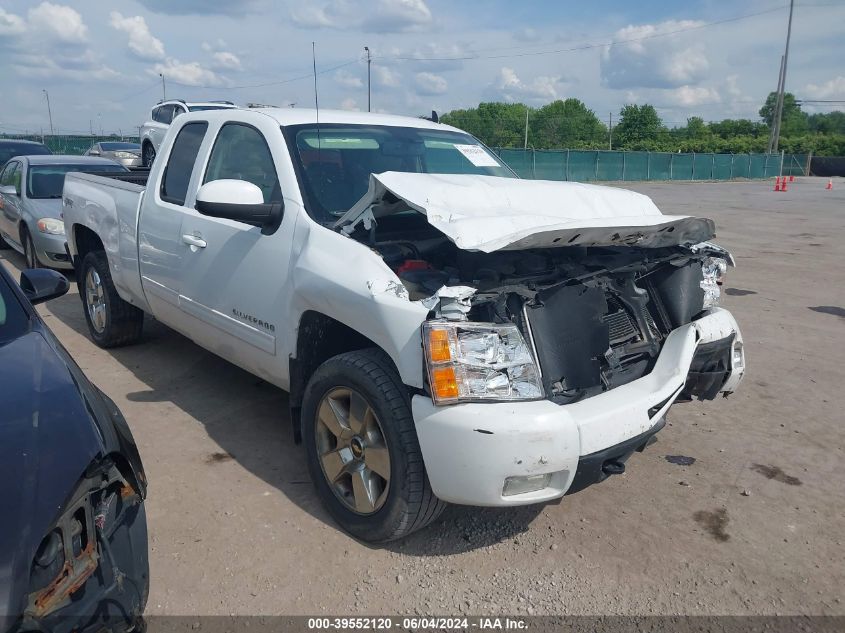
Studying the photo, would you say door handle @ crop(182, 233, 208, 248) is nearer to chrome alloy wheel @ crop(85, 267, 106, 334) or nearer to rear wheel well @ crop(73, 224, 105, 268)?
chrome alloy wheel @ crop(85, 267, 106, 334)

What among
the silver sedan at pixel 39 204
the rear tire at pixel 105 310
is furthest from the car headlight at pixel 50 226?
the rear tire at pixel 105 310

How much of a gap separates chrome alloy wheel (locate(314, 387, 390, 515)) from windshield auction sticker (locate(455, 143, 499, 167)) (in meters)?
2.17

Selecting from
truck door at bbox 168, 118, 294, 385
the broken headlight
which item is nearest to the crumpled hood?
the broken headlight

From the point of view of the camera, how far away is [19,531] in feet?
6.29

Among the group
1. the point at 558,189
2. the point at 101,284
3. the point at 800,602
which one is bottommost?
the point at 800,602

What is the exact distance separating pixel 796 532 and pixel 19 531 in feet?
10.6

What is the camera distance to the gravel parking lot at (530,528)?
291cm

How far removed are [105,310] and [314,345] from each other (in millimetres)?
3216

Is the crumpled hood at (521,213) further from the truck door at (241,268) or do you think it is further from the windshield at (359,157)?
the truck door at (241,268)

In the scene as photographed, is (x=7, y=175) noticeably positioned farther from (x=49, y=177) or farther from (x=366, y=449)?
(x=366, y=449)

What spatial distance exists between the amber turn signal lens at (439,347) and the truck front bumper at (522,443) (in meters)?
0.19

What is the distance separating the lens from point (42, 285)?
11.7 feet

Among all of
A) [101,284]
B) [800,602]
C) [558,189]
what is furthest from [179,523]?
[101,284]

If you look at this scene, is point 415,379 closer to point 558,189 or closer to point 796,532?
point 558,189
